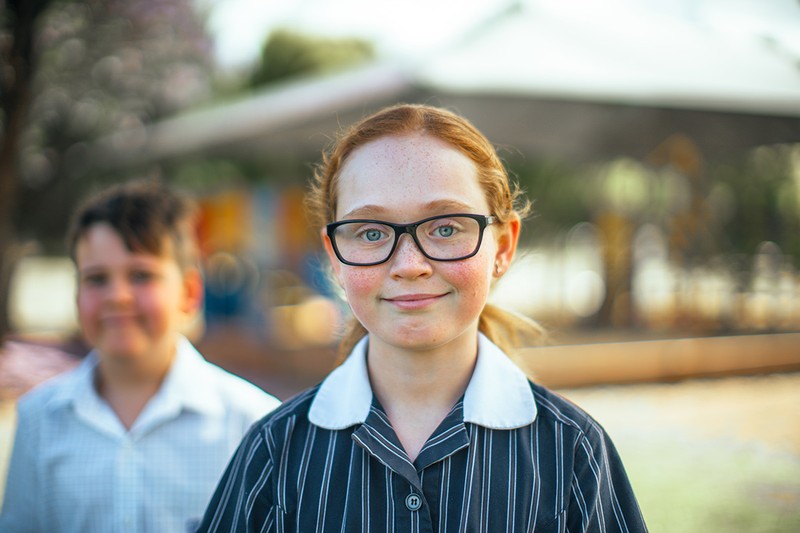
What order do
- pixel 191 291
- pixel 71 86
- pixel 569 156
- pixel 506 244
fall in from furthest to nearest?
pixel 569 156 < pixel 71 86 < pixel 191 291 < pixel 506 244

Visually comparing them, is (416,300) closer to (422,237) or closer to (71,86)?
(422,237)

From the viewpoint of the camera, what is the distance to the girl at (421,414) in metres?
1.44

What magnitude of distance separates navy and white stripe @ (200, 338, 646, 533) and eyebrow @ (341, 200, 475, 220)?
37cm

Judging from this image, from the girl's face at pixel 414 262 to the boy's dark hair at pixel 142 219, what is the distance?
0.89m

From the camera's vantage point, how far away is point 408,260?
143 centimetres

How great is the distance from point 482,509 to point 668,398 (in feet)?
17.6

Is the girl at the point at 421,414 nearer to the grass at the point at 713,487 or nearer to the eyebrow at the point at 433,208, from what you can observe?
the eyebrow at the point at 433,208

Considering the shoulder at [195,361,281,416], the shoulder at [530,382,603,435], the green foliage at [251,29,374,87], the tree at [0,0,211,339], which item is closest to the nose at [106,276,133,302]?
the shoulder at [195,361,281,416]

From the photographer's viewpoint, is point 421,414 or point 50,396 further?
point 50,396

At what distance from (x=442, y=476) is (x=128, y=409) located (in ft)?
3.62

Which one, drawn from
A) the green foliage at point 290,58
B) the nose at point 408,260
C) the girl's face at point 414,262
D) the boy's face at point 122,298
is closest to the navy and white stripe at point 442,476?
the girl's face at point 414,262

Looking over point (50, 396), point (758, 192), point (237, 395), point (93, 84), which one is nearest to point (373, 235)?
point (237, 395)

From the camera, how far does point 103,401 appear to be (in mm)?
2141

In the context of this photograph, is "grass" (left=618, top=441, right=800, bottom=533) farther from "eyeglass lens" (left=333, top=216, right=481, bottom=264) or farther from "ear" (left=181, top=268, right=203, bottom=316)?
"eyeglass lens" (left=333, top=216, right=481, bottom=264)
